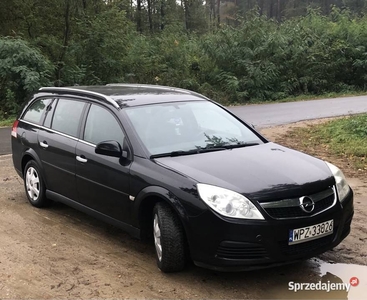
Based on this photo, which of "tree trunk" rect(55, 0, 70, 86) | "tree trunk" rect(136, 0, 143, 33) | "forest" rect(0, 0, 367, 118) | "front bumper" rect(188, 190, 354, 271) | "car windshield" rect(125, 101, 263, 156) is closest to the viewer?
"front bumper" rect(188, 190, 354, 271)

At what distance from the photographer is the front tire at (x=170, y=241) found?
436 centimetres

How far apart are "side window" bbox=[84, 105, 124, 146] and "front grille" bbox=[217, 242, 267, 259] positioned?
5.57 feet

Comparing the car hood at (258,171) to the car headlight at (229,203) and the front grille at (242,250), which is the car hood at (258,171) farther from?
the front grille at (242,250)

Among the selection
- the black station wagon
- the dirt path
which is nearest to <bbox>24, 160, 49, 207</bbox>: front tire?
the black station wagon

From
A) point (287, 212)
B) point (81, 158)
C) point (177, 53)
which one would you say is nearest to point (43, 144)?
Answer: point (81, 158)

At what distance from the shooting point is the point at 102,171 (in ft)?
16.9

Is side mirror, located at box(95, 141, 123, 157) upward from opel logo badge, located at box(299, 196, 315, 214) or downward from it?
upward

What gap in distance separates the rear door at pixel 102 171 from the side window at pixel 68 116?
23 cm

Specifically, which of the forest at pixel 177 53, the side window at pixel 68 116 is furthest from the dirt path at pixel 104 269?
the forest at pixel 177 53

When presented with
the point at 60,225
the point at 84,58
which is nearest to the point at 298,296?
the point at 60,225

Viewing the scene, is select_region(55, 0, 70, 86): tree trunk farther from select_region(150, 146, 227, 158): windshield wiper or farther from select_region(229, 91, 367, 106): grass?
→ select_region(150, 146, 227, 158): windshield wiper

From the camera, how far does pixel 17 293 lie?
4.20 meters

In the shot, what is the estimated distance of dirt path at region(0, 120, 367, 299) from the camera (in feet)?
13.7

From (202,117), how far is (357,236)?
2155 millimetres
